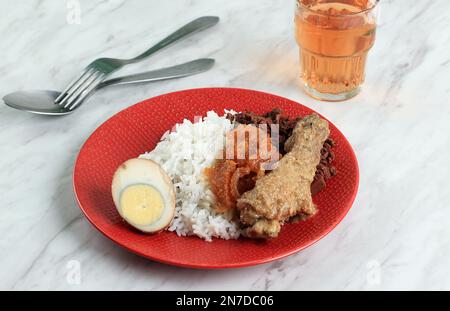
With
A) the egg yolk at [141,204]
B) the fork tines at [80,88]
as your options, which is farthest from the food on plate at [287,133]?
the fork tines at [80,88]

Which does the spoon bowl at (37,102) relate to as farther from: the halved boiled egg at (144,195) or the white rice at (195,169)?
the halved boiled egg at (144,195)

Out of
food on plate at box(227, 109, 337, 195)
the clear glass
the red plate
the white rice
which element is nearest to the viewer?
the red plate

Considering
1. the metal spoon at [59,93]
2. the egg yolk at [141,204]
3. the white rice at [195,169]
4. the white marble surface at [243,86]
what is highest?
the egg yolk at [141,204]

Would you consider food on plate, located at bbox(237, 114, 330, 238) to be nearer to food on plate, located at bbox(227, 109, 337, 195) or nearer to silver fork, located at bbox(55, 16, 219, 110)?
food on plate, located at bbox(227, 109, 337, 195)

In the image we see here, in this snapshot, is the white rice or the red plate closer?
the red plate

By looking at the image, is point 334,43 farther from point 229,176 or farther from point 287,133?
point 229,176

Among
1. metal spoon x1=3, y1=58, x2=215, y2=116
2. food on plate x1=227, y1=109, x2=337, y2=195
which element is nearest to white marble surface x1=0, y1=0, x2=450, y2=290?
metal spoon x1=3, y1=58, x2=215, y2=116
